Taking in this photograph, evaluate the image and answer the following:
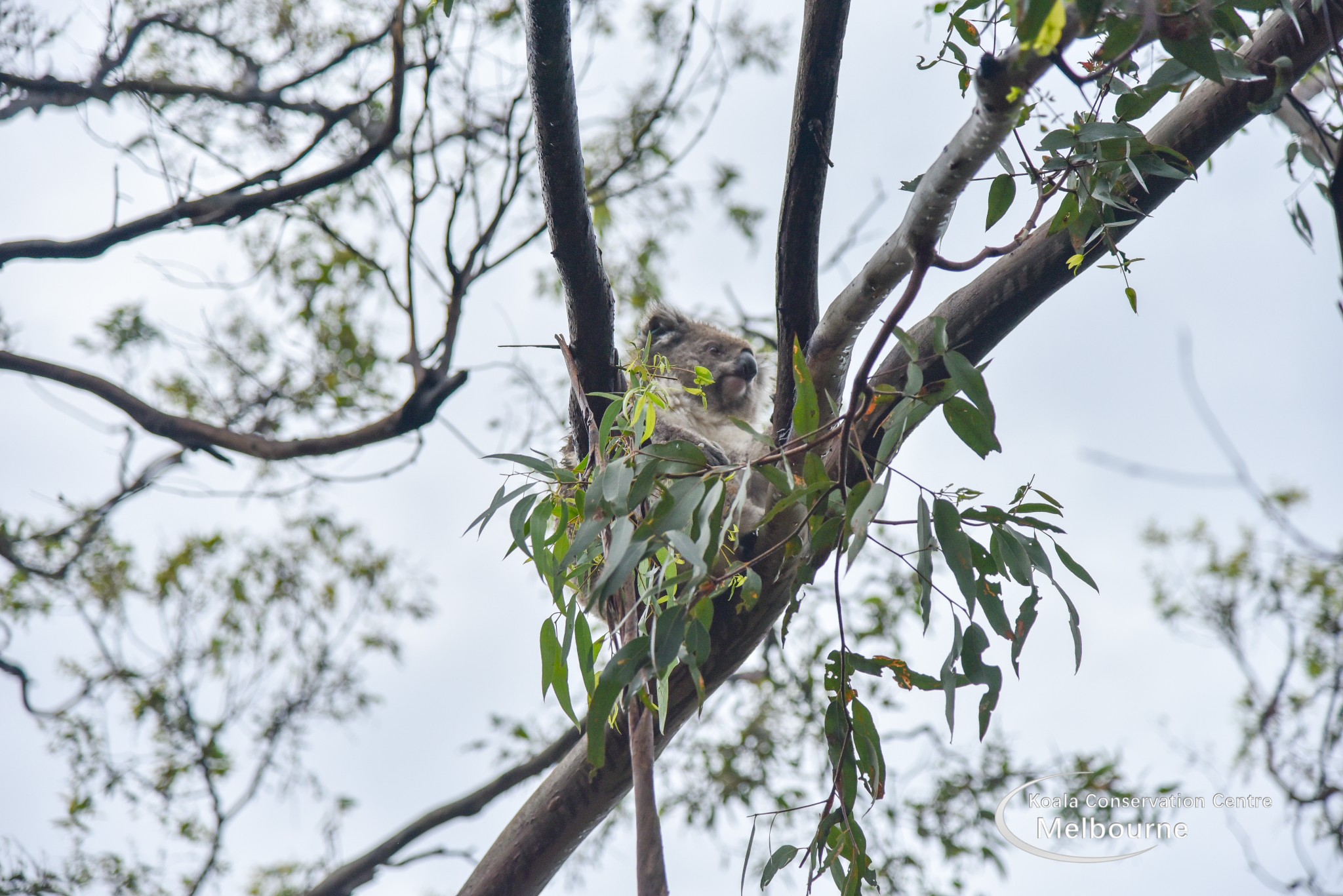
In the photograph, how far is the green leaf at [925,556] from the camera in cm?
140

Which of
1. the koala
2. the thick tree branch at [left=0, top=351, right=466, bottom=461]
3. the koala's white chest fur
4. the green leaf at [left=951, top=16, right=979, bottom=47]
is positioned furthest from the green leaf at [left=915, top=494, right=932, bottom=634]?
the thick tree branch at [left=0, top=351, right=466, bottom=461]

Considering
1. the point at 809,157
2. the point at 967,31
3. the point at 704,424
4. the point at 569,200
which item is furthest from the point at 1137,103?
the point at 704,424

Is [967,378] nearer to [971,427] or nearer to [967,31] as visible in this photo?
[971,427]

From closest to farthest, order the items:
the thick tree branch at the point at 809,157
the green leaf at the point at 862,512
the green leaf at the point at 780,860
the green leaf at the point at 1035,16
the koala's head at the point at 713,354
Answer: the green leaf at the point at 1035,16 → the green leaf at the point at 862,512 → the green leaf at the point at 780,860 → the thick tree branch at the point at 809,157 → the koala's head at the point at 713,354

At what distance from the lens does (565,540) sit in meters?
1.96

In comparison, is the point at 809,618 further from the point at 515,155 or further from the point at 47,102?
the point at 47,102

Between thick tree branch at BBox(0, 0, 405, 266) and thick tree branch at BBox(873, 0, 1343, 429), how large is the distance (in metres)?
3.07

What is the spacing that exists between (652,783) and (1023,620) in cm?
66

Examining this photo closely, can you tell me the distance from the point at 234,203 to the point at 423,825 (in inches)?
113

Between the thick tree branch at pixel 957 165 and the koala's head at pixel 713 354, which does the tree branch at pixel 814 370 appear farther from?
the koala's head at pixel 713 354

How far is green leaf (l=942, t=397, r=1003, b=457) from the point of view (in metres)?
1.46

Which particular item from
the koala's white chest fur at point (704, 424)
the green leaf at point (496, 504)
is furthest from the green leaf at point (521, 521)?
the koala's white chest fur at point (704, 424)

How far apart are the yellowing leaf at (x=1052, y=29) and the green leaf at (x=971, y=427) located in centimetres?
55

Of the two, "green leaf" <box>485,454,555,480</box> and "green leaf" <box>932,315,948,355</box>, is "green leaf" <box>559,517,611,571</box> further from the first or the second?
"green leaf" <box>932,315,948,355</box>
